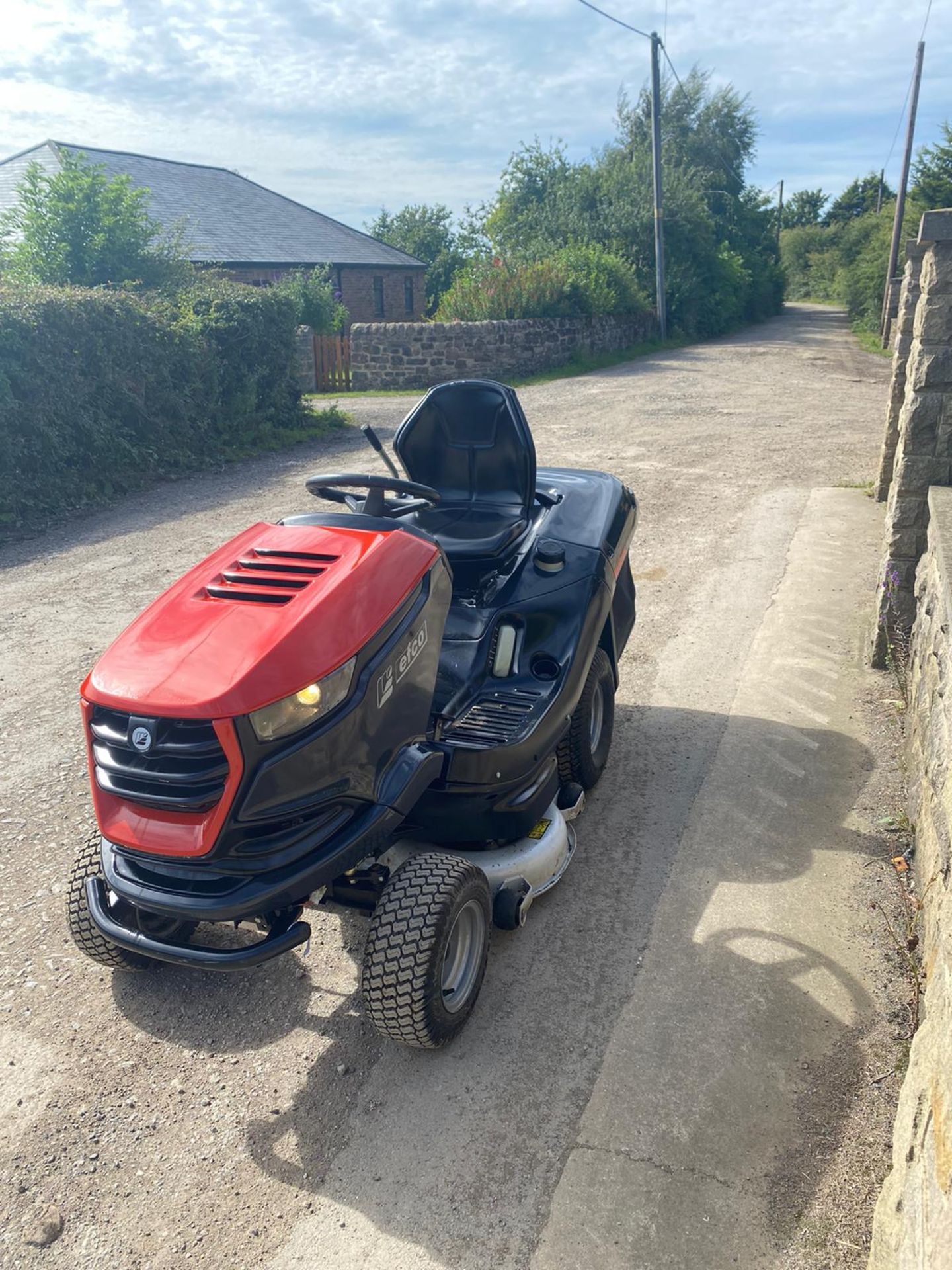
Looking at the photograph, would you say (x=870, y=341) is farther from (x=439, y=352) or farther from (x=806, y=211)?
(x=806, y=211)

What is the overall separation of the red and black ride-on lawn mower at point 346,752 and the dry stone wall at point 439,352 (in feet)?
51.0

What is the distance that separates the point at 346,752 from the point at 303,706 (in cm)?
19

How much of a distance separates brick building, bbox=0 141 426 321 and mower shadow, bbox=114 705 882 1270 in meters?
22.4

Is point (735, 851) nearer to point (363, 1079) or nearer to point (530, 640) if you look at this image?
point (530, 640)

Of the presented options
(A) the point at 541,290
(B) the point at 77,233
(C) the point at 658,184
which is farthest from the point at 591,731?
(C) the point at 658,184

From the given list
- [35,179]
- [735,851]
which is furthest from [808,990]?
[35,179]

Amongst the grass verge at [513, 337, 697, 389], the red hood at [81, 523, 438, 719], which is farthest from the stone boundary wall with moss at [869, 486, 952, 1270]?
the grass verge at [513, 337, 697, 389]

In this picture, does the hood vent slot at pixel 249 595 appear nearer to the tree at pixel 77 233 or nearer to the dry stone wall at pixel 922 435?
the dry stone wall at pixel 922 435

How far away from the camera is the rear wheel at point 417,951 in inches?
101

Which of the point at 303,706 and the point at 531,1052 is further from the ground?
the point at 303,706

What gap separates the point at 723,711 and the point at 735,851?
4.31ft

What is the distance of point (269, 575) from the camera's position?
9.16 ft

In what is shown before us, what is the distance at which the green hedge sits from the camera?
941 cm

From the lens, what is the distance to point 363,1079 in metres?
2.75
